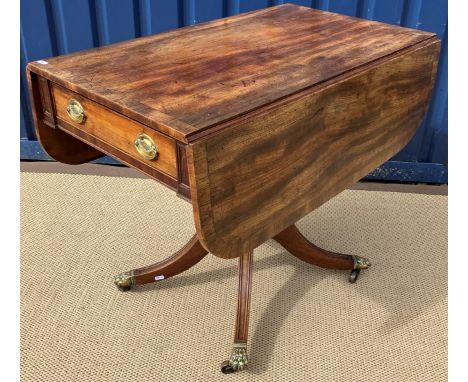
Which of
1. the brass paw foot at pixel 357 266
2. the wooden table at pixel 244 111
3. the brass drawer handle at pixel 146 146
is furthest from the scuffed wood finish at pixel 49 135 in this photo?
the brass paw foot at pixel 357 266

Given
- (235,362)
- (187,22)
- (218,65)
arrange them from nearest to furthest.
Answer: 1. (218,65)
2. (235,362)
3. (187,22)

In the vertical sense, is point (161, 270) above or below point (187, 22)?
below

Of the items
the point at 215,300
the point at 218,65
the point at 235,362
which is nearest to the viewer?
the point at 218,65

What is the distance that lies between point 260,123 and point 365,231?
1219 millimetres

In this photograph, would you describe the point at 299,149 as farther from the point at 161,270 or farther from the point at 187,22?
the point at 187,22

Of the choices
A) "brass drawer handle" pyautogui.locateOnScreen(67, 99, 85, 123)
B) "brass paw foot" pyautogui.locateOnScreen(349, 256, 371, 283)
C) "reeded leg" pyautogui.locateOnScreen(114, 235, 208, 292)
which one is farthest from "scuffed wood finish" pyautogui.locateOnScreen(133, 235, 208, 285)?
"brass drawer handle" pyautogui.locateOnScreen(67, 99, 85, 123)

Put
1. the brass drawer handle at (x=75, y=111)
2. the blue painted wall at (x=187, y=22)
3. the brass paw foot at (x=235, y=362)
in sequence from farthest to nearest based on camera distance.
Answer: the blue painted wall at (x=187, y=22) → the brass paw foot at (x=235, y=362) → the brass drawer handle at (x=75, y=111)

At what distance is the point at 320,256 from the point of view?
193 centimetres

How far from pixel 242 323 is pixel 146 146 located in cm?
67

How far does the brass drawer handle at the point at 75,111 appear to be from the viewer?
1.34 meters

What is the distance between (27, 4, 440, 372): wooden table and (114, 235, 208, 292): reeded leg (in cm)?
25

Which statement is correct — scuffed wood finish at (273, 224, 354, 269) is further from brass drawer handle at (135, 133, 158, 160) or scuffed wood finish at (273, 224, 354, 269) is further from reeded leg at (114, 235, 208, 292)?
brass drawer handle at (135, 133, 158, 160)

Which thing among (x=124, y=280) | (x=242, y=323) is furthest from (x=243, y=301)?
(x=124, y=280)

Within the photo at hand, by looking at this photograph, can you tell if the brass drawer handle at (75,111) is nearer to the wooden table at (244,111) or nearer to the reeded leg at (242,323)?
the wooden table at (244,111)
